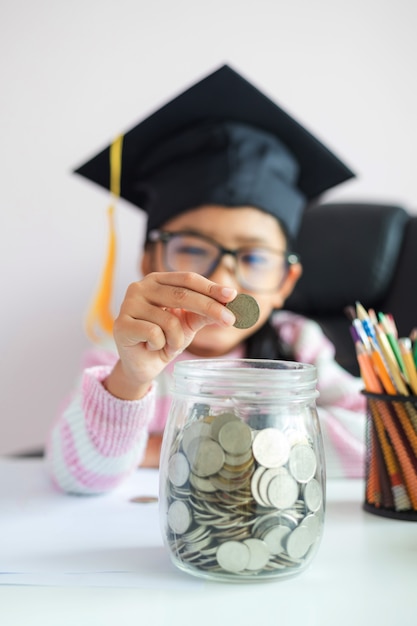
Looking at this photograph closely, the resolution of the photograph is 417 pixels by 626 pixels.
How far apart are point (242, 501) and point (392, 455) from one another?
10.0 inches

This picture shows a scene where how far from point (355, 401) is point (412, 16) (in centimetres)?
94

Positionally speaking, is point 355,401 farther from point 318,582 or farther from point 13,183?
point 13,183

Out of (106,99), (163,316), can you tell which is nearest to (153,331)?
(163,316)

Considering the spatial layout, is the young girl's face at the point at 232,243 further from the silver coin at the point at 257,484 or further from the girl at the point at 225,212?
the silver coin at the point at 257,484

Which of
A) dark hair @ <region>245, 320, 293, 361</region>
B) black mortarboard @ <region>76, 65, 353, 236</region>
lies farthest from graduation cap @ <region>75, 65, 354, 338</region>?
dark hair @ <region>245, 320, 293, 361</region>

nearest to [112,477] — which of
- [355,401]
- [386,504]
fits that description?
[386,504]

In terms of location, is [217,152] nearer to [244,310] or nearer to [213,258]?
[213,258]

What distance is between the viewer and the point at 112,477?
0.76m

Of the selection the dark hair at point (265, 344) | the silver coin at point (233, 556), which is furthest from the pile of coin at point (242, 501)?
the dark hair at point (265, 344)

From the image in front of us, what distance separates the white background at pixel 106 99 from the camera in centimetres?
150

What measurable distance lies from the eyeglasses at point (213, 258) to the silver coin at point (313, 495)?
573mm

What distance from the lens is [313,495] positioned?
1.58 feet

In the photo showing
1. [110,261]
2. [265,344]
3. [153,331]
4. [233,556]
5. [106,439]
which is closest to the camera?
[233,556]

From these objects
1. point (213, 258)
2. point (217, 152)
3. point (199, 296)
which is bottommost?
point (199, 296)
